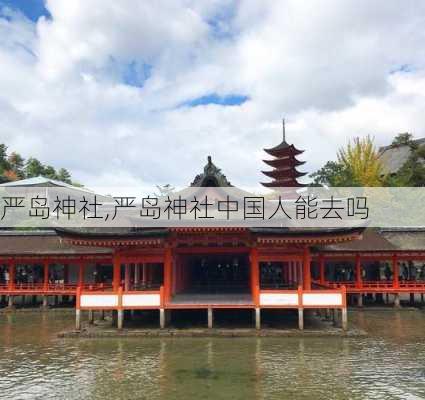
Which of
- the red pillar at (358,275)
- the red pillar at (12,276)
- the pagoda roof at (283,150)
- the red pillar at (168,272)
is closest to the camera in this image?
the red pillar at (168,272)

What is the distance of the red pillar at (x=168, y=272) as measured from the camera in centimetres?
2330

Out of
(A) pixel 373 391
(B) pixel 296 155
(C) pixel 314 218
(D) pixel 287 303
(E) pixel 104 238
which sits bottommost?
(A) pixel 373 391

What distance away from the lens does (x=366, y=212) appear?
1945 inches

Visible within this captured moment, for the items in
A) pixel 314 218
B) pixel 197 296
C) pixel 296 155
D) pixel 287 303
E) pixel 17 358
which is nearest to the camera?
pixel 17 358

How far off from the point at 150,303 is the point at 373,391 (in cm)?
1148

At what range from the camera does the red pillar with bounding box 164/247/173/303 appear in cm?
2330

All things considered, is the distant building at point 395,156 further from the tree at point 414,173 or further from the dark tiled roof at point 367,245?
the dark tiled roof at point 367,245

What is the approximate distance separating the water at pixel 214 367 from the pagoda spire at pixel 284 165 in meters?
46.0

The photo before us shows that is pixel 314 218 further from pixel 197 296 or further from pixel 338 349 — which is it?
pixel 338 349

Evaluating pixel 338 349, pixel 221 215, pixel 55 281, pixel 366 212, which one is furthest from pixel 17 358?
pixel 366 212

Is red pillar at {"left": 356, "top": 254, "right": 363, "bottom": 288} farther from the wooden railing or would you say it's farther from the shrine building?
the wooden railing

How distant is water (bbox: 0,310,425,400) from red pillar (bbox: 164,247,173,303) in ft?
7.85

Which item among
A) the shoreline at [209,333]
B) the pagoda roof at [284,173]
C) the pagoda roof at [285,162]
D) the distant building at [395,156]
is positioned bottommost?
the shoreline at [209,333]

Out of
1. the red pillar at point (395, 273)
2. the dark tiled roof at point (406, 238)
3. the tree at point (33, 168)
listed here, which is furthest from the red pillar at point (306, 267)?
the tree at point (33, 168)
